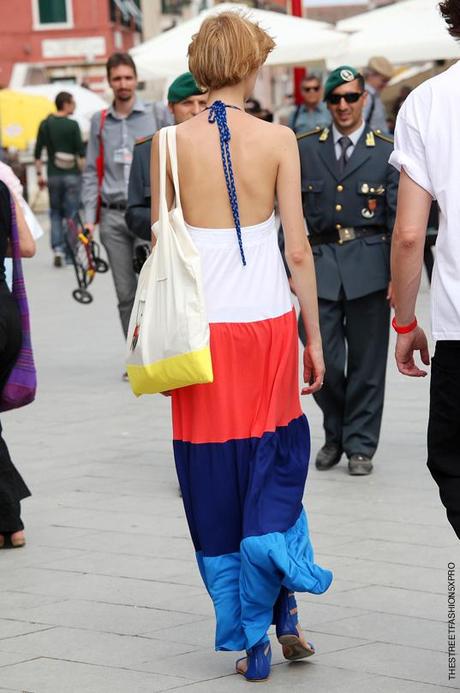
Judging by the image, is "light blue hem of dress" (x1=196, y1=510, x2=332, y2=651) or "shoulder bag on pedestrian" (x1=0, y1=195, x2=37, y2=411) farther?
"shoulder bag on pedestrian" (x1=0, y1=195, x2=37, y2=411)

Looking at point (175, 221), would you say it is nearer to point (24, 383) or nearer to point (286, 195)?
point (286, 195)

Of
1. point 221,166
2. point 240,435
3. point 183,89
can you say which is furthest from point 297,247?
point 183,89

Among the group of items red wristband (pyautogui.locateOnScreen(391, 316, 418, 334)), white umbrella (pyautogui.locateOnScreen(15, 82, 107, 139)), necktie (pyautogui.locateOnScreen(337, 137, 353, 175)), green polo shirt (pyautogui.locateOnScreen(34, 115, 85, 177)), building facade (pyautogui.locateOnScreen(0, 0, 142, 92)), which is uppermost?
red wristband (pyautogui.locateOnScreen(391, 316, 418, 334))

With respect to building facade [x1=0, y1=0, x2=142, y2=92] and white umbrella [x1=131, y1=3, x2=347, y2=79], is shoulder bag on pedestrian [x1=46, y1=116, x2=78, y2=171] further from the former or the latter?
building facade [x1=0, y1=0, x2=142, y2=92]

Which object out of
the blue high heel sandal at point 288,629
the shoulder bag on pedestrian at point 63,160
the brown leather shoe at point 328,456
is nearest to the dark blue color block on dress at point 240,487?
the blue high heel sandal at point 288,629

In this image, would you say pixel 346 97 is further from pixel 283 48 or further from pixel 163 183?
pixel 283 48

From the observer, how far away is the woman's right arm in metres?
4.44

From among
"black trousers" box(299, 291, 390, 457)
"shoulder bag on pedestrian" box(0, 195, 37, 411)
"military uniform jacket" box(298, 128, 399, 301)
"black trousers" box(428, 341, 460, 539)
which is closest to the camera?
"black trousers" box(428, 341, 460, 539)

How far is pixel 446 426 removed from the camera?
3986 millimetres

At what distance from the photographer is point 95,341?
1216 centimetres

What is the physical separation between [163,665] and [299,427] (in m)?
0.83

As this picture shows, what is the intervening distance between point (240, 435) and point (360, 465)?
283cm

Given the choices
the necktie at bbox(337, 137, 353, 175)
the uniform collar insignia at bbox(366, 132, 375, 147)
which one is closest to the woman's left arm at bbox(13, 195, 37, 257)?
the necktie at bbox(337, 137, 353, 175)

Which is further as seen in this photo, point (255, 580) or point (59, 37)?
point (59, 37)
